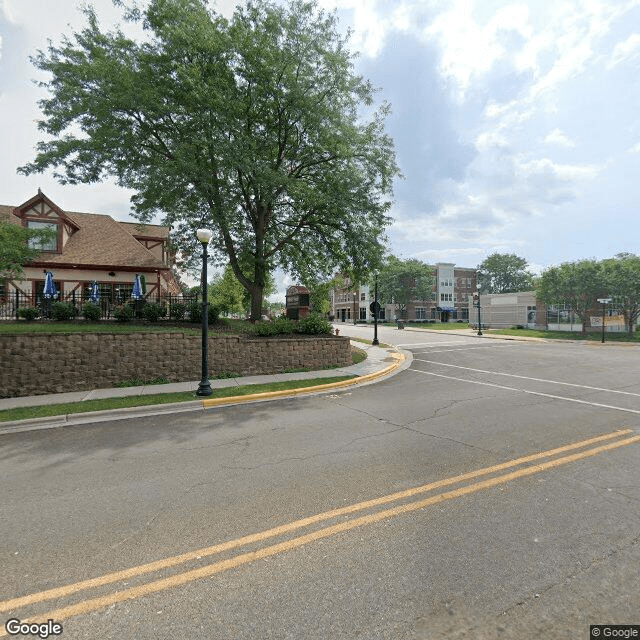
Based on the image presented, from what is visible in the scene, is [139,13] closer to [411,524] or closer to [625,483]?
[411,524]

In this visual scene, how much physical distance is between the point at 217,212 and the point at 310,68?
743cm

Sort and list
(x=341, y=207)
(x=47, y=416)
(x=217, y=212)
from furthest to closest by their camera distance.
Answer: (x=341, y=207) < (x=217, y=212) < (x=47, y=416)

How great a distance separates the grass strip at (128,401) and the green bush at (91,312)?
597cm

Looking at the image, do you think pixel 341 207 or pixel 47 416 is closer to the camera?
pixel 47 416

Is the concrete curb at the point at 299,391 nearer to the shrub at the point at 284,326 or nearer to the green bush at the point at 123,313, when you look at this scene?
the shrub at the point at 284,326

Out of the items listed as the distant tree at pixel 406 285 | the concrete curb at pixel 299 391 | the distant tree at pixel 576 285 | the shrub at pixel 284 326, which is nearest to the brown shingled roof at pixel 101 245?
the shrub at pixel 284 326

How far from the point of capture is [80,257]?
71.7 feet

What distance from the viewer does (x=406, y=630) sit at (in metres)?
2.30

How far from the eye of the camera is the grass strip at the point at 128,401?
8.17 m

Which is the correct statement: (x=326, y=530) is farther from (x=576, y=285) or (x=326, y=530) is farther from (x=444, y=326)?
(x=444, y=326)

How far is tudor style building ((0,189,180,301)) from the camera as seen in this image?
68.3 ft

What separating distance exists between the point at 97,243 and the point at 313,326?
17.6 metres

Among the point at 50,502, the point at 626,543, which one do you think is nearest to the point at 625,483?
the point at 626,543

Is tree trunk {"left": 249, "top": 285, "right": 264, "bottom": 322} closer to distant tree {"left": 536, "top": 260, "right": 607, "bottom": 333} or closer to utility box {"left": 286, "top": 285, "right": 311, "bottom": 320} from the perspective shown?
utility box {"left": 286, "top": 285, "right": 311, "bottom": 320}
